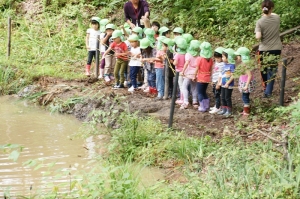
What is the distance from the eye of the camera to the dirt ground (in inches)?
423

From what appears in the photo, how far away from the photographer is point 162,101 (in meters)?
12.5

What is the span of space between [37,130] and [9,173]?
2893 mm

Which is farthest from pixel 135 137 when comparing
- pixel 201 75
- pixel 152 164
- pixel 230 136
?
pixel 201 75

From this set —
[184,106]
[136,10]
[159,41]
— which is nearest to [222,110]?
[184,106]

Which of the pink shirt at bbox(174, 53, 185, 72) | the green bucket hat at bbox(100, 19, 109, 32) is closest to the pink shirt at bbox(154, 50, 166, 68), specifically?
the pink shirt at bbox(174, 53, 185, 72)

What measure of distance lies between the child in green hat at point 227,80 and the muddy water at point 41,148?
7.11 ft

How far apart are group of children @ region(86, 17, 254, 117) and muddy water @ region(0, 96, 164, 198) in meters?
1.78

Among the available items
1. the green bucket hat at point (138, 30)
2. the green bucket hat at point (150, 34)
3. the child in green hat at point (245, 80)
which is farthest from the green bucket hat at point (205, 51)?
the green bucket hat at point (138, 30)

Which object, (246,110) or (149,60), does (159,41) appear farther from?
(246,110)

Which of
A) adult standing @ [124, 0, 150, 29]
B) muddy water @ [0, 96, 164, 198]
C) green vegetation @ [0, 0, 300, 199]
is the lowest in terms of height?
muddy water @ [0, 96, 164, 198]

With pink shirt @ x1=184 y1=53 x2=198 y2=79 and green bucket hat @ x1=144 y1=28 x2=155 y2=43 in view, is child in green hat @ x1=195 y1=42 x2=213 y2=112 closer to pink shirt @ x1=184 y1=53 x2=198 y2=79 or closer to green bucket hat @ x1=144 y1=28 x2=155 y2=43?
pink shirt @ x1=184 y1=53 x2=198 y2=79

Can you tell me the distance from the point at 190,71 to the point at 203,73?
14.8 inches

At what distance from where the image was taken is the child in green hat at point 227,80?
1113 centimetres

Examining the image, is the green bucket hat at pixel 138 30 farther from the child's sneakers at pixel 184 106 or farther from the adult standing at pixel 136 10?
the child's sneakers at pixel 184 106
